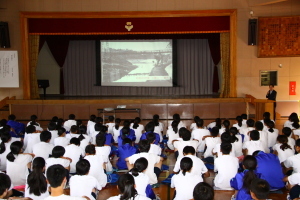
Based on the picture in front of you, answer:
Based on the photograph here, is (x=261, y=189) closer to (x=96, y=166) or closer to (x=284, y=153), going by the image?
(x=96, y=166)

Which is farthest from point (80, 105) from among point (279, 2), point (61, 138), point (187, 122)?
point (279, 2)

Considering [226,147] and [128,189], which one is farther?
[226,147]

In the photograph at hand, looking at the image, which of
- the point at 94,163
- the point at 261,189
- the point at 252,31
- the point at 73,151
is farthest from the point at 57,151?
the point at 252,31

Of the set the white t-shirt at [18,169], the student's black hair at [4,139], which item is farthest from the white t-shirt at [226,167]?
the student's black hair at [4,139]

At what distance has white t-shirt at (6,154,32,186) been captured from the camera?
5199 mm

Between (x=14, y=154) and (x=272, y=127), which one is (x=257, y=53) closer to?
(x=272, y=127)

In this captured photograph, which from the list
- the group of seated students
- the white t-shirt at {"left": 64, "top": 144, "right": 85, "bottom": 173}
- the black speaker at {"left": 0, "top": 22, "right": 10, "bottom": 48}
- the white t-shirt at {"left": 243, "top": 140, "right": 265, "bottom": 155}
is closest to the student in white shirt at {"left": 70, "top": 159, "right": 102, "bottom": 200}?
the group of seated students

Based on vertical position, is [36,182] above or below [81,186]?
above

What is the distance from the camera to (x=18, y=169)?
205 inches

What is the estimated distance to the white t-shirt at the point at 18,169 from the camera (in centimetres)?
520

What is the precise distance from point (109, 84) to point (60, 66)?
2.12 meters

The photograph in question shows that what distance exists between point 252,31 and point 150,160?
23.2ft

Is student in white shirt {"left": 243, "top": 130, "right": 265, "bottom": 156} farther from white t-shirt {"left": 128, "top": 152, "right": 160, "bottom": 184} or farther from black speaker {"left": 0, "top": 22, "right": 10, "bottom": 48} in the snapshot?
black speaker {"left": 0, "top": 22, "right": 10, "bottom": 48}

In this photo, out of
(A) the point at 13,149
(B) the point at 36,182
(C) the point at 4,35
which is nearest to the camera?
(B) the point at 36,182
